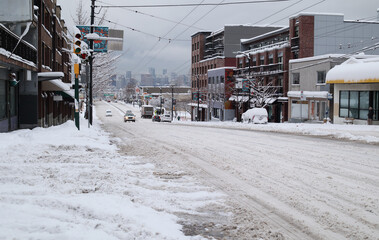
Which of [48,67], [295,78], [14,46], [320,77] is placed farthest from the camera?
[295,78]

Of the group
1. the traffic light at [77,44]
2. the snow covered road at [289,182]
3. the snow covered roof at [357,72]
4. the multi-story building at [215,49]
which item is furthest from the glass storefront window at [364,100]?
the multi-story building at [215,49]

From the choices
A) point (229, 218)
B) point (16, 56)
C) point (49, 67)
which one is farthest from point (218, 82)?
point (229, 218)

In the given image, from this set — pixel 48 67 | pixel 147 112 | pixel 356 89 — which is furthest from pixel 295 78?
pixel 147 112

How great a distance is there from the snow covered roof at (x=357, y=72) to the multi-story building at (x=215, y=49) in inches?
1624

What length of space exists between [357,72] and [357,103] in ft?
11.2

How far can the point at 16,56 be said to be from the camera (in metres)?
19.5

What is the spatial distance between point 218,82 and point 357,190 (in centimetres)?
7394

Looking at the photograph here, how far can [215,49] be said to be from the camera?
90688mm

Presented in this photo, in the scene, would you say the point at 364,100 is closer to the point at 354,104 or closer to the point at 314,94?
the point at 354,104

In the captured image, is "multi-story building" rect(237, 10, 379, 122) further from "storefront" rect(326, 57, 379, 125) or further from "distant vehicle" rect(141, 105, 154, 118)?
"distant vehicle" rect(141, 105, 154, 118)

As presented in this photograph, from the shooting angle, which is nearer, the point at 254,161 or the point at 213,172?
the point at 213,172

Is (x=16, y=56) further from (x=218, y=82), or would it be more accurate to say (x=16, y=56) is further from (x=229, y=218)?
(x=218, y=82)

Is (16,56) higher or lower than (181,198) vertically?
higher

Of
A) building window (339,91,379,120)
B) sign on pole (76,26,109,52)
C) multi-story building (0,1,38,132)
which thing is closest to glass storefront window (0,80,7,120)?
multi-story building (0,1,38,132)
